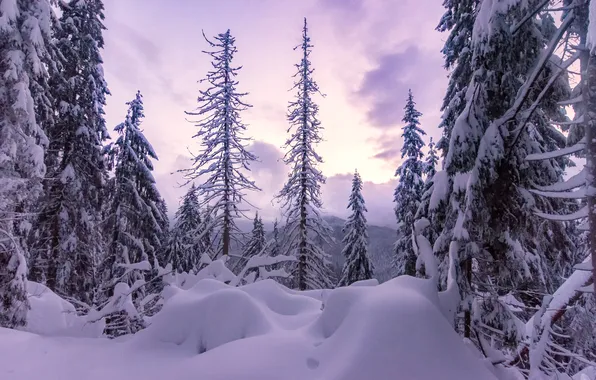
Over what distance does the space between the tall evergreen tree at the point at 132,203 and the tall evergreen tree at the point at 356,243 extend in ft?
48.4

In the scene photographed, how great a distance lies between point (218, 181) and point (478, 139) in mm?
14625

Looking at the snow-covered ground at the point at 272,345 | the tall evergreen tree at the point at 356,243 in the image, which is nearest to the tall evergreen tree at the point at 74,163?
the snow-covered ground at the point at 272,345

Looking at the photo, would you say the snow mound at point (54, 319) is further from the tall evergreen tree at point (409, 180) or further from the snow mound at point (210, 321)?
the tall evergreen tree at point (409, 180)

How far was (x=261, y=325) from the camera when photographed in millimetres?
4789

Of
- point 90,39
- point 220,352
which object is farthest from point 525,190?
point 90,39

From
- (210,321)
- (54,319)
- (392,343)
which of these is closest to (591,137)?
(392,343)

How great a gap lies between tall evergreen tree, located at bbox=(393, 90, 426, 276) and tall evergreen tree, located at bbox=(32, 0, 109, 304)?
17.4 metres

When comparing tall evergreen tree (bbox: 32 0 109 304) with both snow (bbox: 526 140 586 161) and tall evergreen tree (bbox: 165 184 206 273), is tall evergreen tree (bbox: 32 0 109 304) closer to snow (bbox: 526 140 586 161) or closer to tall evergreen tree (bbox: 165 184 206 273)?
tall evergreen tree (bbox: 165 184 206 273)

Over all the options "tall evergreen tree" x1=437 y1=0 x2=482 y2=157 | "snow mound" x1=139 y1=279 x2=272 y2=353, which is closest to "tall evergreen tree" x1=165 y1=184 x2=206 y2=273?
"tall evergreen tree" x1=437 y1=0 x2=482 y2=157

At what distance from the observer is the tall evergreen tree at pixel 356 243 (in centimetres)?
2662

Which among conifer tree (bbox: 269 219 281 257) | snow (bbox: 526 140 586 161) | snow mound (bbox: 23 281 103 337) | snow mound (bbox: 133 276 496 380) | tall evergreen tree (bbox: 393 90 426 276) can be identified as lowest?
snow mound (bbox: 23 281 103 337)

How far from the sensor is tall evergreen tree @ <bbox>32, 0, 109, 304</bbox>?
44.4 feet

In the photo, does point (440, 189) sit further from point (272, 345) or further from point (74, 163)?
point (74, 163)

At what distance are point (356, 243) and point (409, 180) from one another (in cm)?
708
